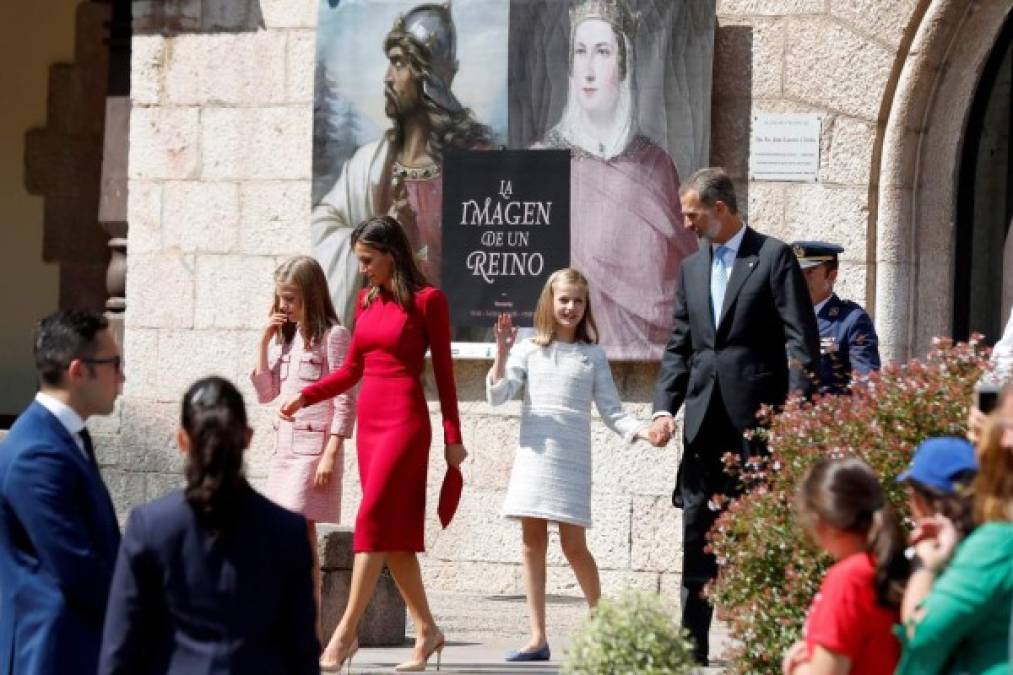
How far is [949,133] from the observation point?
396 inches

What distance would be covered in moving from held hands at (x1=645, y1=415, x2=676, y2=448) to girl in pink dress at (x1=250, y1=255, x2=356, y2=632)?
4.39 feet

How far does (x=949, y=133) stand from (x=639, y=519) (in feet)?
7.75

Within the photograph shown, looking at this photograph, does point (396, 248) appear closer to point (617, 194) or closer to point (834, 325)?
point (834, 325)

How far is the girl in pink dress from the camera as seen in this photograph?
27.4 feet

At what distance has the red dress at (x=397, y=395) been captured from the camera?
8000 mm

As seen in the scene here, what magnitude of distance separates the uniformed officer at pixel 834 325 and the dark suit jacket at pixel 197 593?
3.99 m

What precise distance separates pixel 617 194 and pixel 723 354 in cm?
274

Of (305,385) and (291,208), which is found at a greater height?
(291,208)

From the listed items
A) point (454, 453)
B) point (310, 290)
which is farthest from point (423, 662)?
point (310, 290)

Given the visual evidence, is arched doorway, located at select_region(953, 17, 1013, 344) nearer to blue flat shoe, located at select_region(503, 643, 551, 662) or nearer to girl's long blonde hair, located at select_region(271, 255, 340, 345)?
blue flat shoe, located at select_region(503, 643, 551, 662)

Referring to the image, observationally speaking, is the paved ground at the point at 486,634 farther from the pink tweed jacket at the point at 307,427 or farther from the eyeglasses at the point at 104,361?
the eyeglasses at the point at 104,361

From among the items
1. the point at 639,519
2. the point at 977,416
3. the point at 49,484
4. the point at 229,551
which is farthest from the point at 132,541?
the point at 639,519

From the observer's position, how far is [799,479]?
247 inches

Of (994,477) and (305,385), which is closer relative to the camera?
(994,477)
